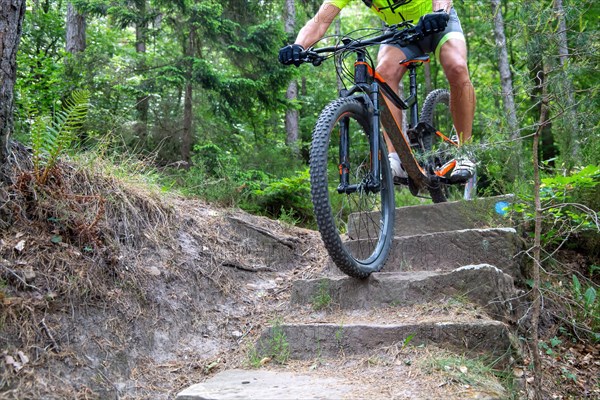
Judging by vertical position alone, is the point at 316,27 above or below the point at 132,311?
above

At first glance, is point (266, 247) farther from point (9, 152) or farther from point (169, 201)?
point (9, 152)

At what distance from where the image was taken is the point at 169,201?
3.81 metres

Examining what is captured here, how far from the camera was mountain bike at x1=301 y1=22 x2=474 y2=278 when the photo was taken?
2670 millimetres

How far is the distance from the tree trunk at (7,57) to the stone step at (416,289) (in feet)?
6.29

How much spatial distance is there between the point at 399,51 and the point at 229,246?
6.79 ft

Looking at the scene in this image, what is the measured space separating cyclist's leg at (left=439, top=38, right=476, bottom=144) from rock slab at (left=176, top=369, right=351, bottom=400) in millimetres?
2076

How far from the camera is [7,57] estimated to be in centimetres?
256

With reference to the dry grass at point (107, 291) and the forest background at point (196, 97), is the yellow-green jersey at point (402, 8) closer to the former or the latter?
the forest background at point (196, 97)

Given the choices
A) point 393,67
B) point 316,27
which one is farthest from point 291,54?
point 393,67

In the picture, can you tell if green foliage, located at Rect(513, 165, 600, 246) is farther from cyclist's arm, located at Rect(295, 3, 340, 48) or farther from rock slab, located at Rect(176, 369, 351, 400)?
cyclist's arm, located at Rect(295, 3, 340, 48)

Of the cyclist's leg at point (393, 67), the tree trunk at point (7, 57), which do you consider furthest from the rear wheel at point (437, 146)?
the tree trunk at point (7, 57)

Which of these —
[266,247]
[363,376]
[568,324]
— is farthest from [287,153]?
[363,376]

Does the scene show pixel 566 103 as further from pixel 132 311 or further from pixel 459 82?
pixel 132 311

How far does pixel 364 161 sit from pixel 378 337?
116 centimetres
